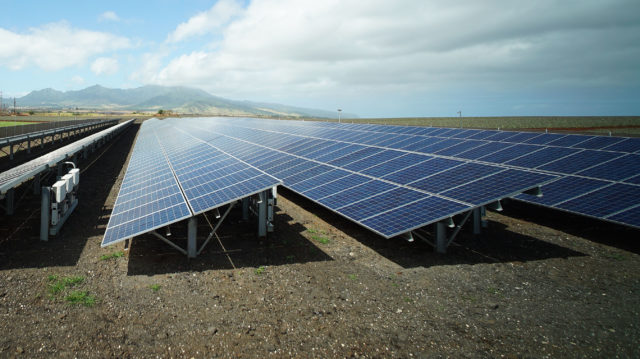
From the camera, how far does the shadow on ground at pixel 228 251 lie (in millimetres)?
10906

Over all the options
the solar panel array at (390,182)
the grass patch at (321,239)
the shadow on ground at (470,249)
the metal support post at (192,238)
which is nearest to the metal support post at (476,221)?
the shadow on ground at (470,249)

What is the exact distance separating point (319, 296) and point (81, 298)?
6.07m

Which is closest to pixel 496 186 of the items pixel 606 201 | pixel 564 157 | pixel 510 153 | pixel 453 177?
pixel 453 177

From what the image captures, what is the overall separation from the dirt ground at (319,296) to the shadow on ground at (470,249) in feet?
0.26

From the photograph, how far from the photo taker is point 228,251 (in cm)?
1213

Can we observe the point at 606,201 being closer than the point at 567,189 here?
Yes

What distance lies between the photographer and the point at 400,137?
81.8 ft

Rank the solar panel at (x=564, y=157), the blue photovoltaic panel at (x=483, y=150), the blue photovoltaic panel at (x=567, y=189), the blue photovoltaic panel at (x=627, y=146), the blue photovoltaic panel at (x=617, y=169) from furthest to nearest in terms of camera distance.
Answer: the blue photovoltaic panel at (x=483, y=150) < the blue photovoltaic panel at (x=627, y=146) < the blue photovoltaic panel at (x=617, y=169) < the solar panel at (x=564, y=157) < the blue photovoltaic panel at (x=567, y=189)

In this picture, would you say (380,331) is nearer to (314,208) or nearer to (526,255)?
(526,255)

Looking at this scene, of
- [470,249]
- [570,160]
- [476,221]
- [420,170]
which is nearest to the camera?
[470,249]

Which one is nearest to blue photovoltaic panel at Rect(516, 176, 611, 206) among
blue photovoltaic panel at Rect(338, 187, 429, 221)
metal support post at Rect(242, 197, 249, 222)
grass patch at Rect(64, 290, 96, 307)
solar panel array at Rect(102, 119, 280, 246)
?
blue photovoltaic panel at Rect(338, 187, 429, 221)

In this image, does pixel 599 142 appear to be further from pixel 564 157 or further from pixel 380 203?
pixel 380 203

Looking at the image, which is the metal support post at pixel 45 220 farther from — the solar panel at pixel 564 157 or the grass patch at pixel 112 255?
the solar panel at pixel 564 157

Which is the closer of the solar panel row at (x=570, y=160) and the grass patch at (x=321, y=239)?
the grass patch at (x=321, y=239)
